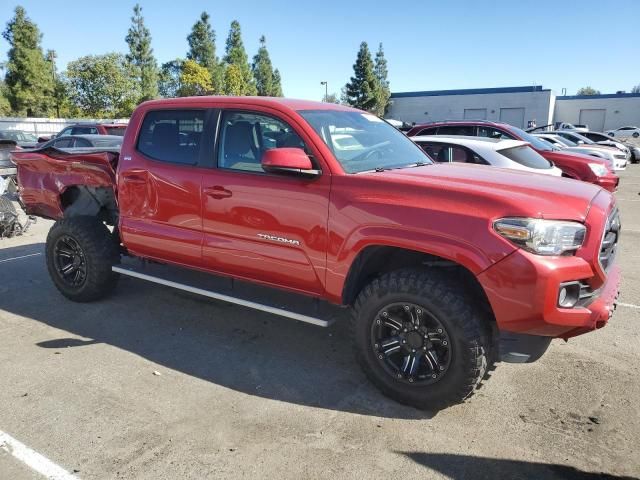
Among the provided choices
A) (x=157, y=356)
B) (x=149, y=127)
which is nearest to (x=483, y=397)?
(x=157, y=356)

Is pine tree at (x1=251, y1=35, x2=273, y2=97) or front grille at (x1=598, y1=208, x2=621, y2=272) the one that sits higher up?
pine tree at (x1=251, y1=35, x2=273, y2=97)

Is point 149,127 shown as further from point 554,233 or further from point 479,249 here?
point 554,233

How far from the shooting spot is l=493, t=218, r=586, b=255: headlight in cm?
287

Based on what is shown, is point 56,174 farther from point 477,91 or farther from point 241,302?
point 477,91

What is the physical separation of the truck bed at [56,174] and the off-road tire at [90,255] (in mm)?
405

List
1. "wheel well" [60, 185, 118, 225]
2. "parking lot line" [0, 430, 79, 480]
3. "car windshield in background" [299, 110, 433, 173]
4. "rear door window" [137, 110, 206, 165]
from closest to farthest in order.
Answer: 1. "parking lot line" [0, 430, 79, 480]
2. "car windshield in background" [299, 110, 433, 173]
3. "rear door window" [137, 110, 206, 165]
4. "wheel well" [60, 185, 118, 225]

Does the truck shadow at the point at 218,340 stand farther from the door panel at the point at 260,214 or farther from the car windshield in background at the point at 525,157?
the car windshield in background at the point at 525,157

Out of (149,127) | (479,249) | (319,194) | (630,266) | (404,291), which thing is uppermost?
(149,127)

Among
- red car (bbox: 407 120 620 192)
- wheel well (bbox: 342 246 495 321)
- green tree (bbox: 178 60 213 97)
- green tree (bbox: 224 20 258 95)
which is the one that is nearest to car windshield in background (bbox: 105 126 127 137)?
red car (bbox: 407 120 620 192)

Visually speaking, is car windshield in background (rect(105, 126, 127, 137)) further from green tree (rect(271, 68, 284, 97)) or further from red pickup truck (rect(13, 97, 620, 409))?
green tree (rect(271, 68, 284, 97))

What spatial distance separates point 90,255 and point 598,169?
9.49 metres

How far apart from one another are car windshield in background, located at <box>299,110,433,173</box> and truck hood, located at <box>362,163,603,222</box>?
0.79 ft

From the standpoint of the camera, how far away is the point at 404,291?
129 inches

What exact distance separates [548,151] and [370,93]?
59.3 metres
